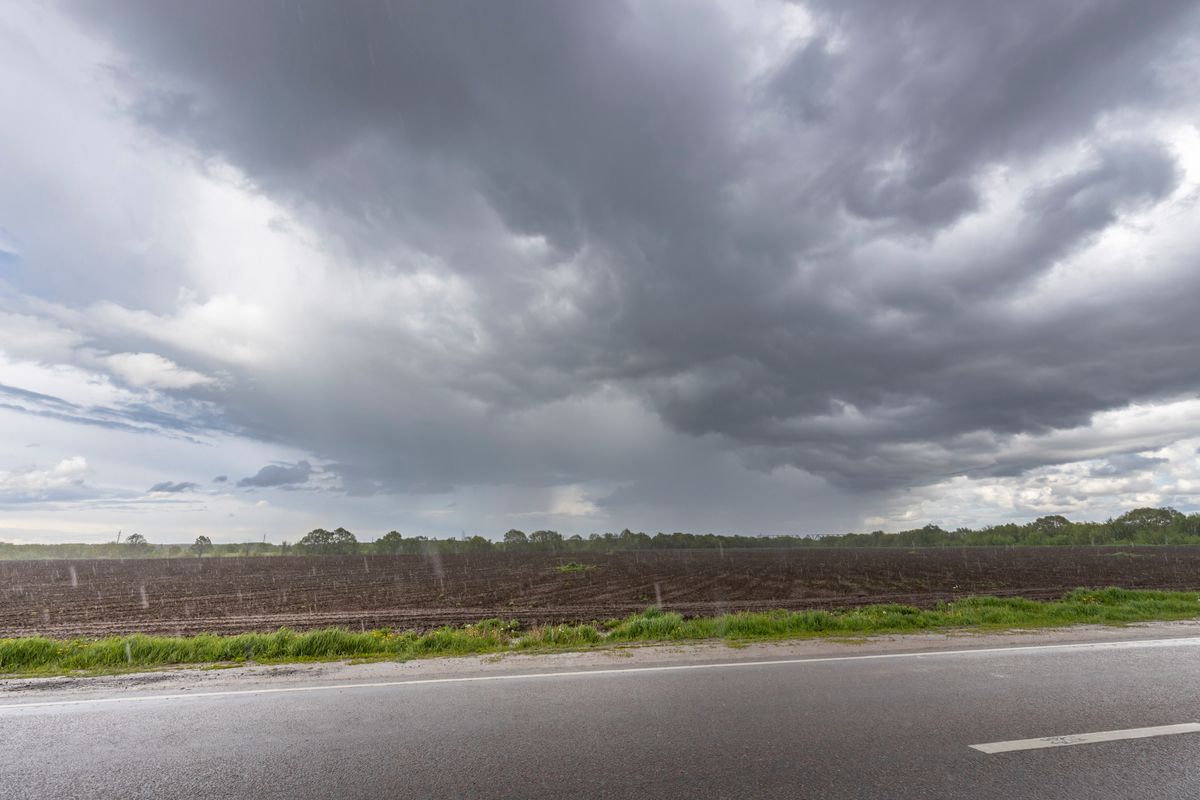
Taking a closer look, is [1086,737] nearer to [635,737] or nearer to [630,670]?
[635,737]

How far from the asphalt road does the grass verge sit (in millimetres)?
3701

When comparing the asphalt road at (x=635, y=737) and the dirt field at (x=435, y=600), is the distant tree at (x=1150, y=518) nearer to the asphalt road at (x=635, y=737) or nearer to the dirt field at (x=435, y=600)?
the dirt field at (x=435, y=600)

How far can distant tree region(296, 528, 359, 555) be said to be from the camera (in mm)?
158875

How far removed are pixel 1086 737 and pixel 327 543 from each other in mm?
177687

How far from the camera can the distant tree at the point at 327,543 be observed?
159 meters

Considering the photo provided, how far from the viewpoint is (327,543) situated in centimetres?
16038

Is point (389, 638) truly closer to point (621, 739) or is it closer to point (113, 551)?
point (621, 739)

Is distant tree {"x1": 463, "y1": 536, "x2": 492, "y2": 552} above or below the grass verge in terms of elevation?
below

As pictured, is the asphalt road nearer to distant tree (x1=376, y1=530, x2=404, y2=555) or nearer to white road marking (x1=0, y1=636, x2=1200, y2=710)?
white road marking (x1=0, y1=636, x2=1200, y2=710)

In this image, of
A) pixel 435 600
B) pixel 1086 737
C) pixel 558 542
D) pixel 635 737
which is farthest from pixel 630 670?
pixel 558 542

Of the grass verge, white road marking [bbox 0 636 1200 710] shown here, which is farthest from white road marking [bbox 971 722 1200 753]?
the grass verge

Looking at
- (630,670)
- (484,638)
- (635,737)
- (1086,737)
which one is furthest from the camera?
(484,638)

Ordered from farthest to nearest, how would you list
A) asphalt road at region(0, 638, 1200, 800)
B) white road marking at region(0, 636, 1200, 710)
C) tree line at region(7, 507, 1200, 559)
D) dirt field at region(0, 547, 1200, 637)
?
tree line at region(7, 507, 1200, 559) → dirt field at region(0, 547, 1200, 637) → white road marking at region(0, 636, 1200, 710) → asphalt road at region(0, 638, 1200, 800)

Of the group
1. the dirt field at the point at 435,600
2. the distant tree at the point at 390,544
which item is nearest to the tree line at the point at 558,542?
the distant tree at the point at 390,544
